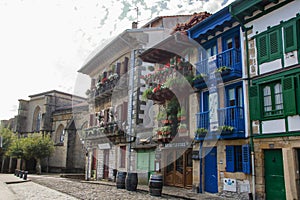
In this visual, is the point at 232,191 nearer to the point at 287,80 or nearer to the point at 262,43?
the point at 287,80

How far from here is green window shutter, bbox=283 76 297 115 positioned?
10.3 meters

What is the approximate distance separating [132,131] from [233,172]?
29.3ft

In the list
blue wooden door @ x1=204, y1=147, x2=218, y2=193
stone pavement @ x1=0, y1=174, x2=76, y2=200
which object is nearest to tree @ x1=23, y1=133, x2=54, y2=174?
stone pavement @ x1=0, y1=174, x2=76, y2=200

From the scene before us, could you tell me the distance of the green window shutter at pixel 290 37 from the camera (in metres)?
10.6

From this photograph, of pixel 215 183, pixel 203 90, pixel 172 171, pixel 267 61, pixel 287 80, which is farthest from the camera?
pixel 172 171

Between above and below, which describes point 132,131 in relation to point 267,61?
below

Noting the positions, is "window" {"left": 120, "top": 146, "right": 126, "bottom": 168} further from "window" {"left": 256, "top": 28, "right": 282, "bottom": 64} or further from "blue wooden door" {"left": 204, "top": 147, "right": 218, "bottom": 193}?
"window" {"left": 256, "top": 28, "right": 282, "bottom": 64}

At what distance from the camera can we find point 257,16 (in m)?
12.1

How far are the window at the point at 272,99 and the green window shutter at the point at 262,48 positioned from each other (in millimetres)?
1054

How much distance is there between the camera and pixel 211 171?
13586 millimetres

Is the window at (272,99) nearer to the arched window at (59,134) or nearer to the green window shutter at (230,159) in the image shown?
the green window shutter at (230,159)

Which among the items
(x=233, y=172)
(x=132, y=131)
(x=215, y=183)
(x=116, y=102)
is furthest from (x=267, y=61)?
(x=116, y=102)

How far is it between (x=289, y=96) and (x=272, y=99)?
825 millimetres

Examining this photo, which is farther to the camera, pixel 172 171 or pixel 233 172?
pixel 172 171
